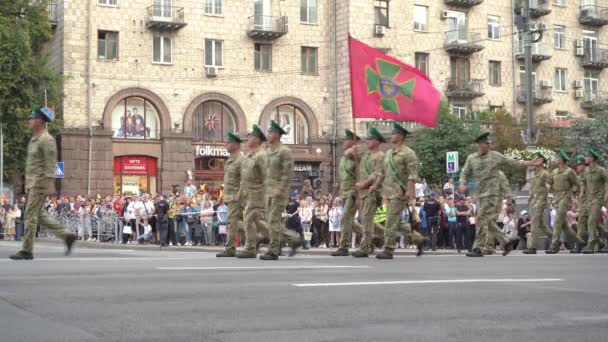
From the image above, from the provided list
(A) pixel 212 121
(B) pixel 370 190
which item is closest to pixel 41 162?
(B) pixel 370 190

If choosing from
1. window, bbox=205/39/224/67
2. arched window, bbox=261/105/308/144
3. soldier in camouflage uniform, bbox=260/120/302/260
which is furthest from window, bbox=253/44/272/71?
soldier in camouflage uniform, bbox=260/120/302/260

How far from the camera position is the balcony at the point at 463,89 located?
168 feet

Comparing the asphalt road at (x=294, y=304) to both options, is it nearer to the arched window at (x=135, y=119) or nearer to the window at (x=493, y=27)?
the arched window at (x=135, y=119)

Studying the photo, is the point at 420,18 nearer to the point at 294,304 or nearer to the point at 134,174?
the point at 134,174

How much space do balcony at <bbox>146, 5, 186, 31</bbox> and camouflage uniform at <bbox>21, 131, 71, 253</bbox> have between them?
103 feet

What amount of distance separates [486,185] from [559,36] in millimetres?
42913

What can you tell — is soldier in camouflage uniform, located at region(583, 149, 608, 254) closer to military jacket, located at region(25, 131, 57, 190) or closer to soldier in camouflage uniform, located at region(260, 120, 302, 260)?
soldier in camouflage uniform, located at region(260, 120, 302, 260)

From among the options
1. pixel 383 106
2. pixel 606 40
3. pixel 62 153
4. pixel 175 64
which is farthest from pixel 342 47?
pixel 383 106

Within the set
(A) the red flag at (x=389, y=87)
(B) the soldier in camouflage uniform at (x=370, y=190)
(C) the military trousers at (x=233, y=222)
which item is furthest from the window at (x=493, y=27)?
(C) the military trousers at (x=233, y=222)

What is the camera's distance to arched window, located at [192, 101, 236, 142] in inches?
1796

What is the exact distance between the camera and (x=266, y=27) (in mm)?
46531

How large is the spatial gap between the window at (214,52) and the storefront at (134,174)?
5591mm

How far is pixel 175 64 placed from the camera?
146 ft

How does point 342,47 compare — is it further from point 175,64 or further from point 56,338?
point 56,338
